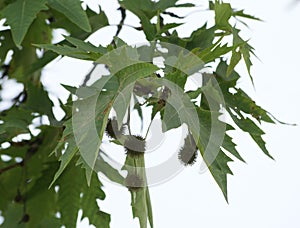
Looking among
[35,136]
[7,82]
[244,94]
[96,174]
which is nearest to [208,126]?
[244,94]

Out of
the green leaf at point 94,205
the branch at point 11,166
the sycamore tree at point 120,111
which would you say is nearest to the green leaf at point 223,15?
the sycamore tree at point 120,111

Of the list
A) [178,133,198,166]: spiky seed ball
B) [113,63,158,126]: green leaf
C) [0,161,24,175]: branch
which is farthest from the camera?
[0,161,24,175]: branch

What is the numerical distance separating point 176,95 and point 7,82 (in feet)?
1.91

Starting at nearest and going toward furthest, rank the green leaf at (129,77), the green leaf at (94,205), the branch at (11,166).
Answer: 1. the green leaf at (129,77)
2. the green leaf at (94,205)
3. the branch at (11,166)

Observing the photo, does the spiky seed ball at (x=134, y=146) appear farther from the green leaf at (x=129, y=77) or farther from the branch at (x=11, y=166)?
the branch at (x=11, y=166)

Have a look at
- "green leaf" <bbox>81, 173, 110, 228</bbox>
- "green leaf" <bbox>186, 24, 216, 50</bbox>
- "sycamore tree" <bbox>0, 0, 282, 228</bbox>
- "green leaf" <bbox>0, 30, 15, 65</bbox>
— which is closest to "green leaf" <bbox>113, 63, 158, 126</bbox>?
"sycamore tree" <bbox>0, 0, 282, 228</bbox>

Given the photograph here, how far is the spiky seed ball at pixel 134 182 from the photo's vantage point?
720 millimetres

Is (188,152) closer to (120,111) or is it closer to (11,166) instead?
(120,111)

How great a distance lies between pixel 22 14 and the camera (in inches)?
30.5

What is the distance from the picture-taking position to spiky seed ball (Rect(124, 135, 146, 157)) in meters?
0.72

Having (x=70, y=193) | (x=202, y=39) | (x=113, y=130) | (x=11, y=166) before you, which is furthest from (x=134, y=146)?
(x=11, y=166)

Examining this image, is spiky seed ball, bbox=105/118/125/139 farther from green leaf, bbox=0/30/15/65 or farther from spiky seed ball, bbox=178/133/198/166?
green leaf, bbox=0/30/15/65

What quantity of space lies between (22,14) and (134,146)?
0.21 meters

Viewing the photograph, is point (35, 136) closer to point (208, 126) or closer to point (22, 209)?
point (22, 209)
